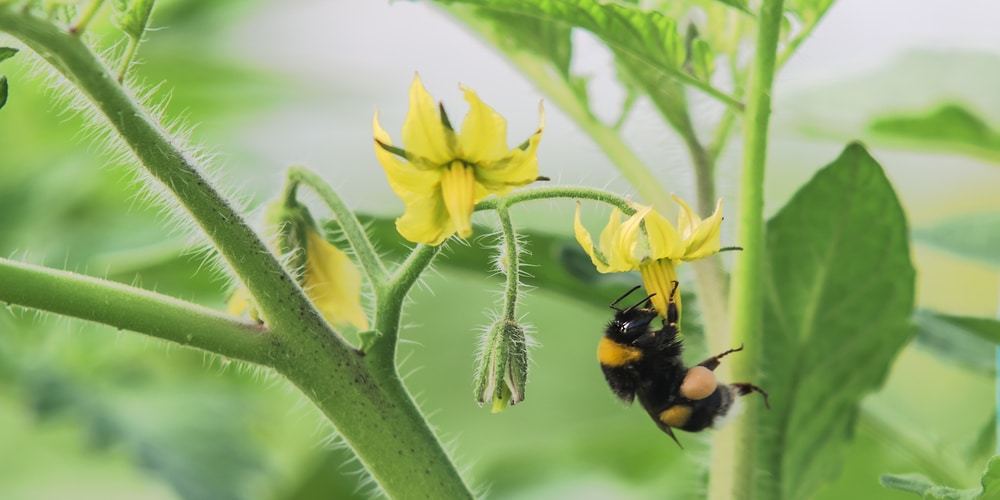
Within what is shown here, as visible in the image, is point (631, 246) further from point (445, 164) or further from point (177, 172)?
point (177, 172)

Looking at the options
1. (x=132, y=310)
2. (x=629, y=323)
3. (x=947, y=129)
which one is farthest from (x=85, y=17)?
(x=947, y=129)

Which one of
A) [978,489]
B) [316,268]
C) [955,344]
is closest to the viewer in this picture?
[978,489]

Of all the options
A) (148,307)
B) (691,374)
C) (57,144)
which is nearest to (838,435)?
(691,374)

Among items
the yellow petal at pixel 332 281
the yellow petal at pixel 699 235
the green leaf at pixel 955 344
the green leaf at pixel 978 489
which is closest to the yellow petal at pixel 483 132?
the yellow petal at pixel 699 235

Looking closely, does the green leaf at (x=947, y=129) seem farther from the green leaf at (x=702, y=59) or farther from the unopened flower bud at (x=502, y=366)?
the unopened flower bud at (x=502, y=366)

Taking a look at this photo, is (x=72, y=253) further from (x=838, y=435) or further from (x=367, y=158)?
(x=838, y=435)

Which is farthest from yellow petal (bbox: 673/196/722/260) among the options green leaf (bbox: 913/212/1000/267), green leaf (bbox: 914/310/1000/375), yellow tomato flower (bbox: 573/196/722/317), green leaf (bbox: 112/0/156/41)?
green leaf (bbox: 913/212/1000/267)

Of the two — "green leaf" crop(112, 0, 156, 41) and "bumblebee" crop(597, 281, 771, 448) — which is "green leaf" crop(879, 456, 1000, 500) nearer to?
"bumblebee" crop(597, 281, 771, 448)
